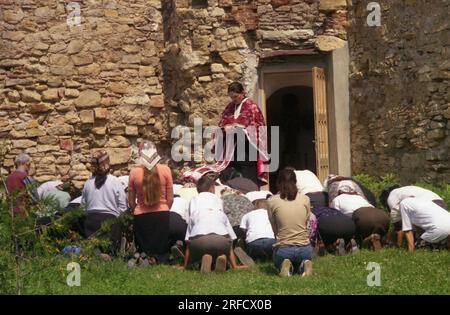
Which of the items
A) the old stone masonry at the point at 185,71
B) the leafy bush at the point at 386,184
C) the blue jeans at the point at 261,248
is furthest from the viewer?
the old stone masonry at the point at 185,71

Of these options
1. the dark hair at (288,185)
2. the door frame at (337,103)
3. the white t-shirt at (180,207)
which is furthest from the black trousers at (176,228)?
the door frame at (337,103)

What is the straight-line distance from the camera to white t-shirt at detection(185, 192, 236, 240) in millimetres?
8602

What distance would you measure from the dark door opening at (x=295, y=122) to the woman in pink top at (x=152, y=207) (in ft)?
25.6

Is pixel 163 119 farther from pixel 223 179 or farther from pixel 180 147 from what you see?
pixel 223 179

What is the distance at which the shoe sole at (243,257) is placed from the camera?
8.85m

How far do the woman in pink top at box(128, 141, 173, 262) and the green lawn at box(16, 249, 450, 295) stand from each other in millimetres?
425

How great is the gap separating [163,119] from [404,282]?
7125 mm

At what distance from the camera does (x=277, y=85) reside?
13.3 metres

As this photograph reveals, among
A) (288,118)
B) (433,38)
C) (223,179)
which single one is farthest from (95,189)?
(288,118)

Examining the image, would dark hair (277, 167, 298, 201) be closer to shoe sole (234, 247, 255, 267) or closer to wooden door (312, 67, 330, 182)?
shoe sole (234, 247, 255, 267)

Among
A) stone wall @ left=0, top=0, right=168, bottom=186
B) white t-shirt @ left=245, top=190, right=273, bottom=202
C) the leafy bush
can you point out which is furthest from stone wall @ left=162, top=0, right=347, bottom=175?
white t-shirt @ left=245, top=190, right=273, bottom=202

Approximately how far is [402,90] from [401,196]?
2.91 meters

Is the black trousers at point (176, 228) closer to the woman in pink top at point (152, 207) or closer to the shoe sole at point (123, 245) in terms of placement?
the woman in pink top at point (152, 207)

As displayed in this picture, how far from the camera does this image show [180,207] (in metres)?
9.79
